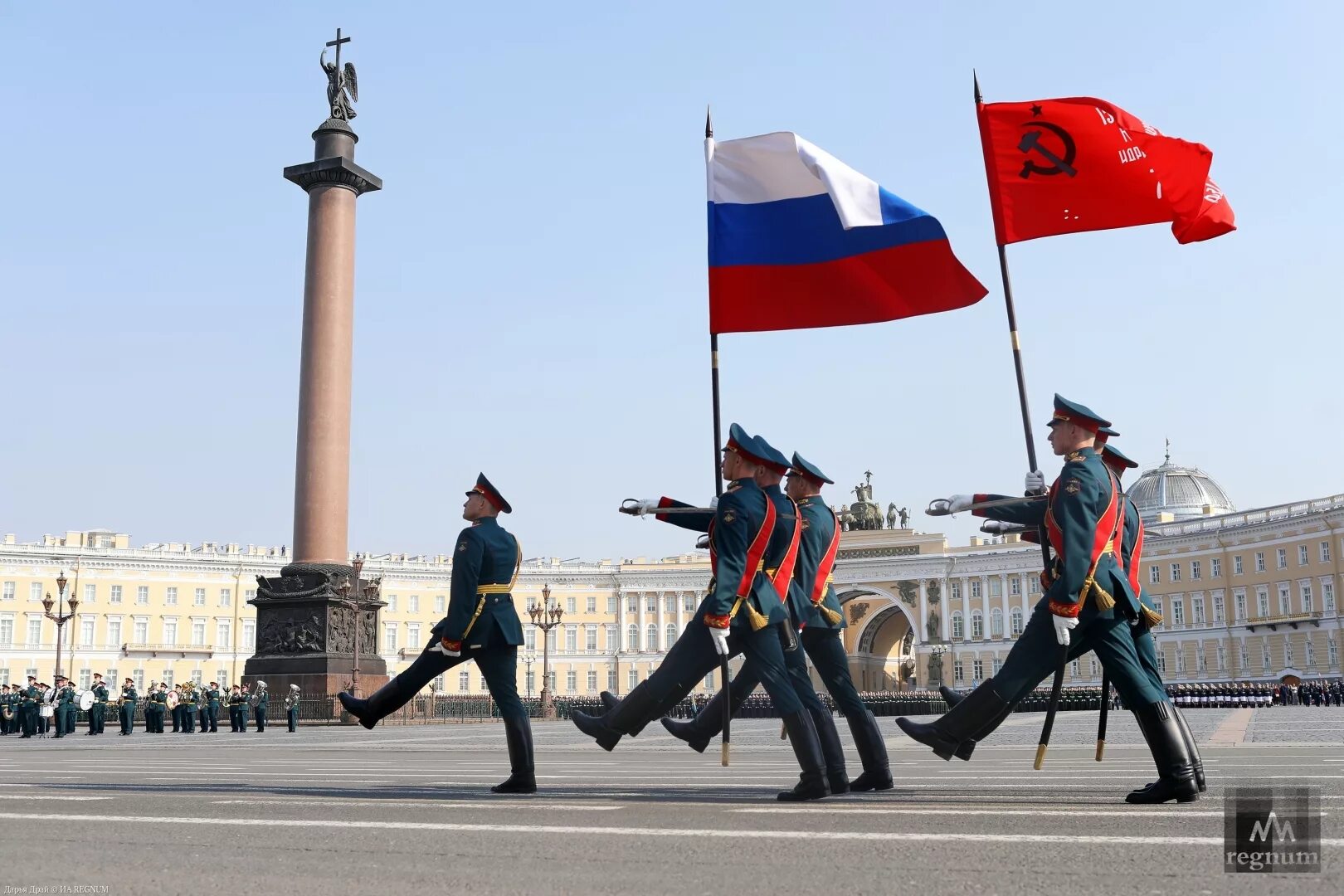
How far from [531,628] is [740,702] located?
95618 millimetres

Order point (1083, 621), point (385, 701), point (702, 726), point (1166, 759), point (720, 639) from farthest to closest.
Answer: point (702, 726)
point (385, 701)
point (720, 639)
point (1083, 621)
point (1166, 759)

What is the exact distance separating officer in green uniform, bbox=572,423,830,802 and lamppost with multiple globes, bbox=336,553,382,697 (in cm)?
2035

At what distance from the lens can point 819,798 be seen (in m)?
7.50

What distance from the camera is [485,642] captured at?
842cm

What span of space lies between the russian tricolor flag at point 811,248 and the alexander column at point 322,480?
18180mm

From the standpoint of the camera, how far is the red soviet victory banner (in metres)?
10.8

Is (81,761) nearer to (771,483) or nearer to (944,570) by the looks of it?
(771,483)

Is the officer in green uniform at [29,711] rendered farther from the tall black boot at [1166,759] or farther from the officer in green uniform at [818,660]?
the tall black boot at [1166,759]

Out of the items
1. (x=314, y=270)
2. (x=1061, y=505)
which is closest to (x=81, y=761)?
(x=1061, y=505)

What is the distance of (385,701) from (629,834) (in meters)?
3.35

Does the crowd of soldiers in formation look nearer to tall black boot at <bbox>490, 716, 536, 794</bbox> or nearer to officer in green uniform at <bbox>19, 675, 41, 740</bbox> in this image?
officer in green uniform at <bbox>19, 675, 41, 740</bbox>

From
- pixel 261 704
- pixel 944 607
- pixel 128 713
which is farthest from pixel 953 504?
pixel 944 607

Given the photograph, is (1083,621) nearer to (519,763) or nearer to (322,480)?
(519,763)

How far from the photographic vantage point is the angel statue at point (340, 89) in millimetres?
30359
